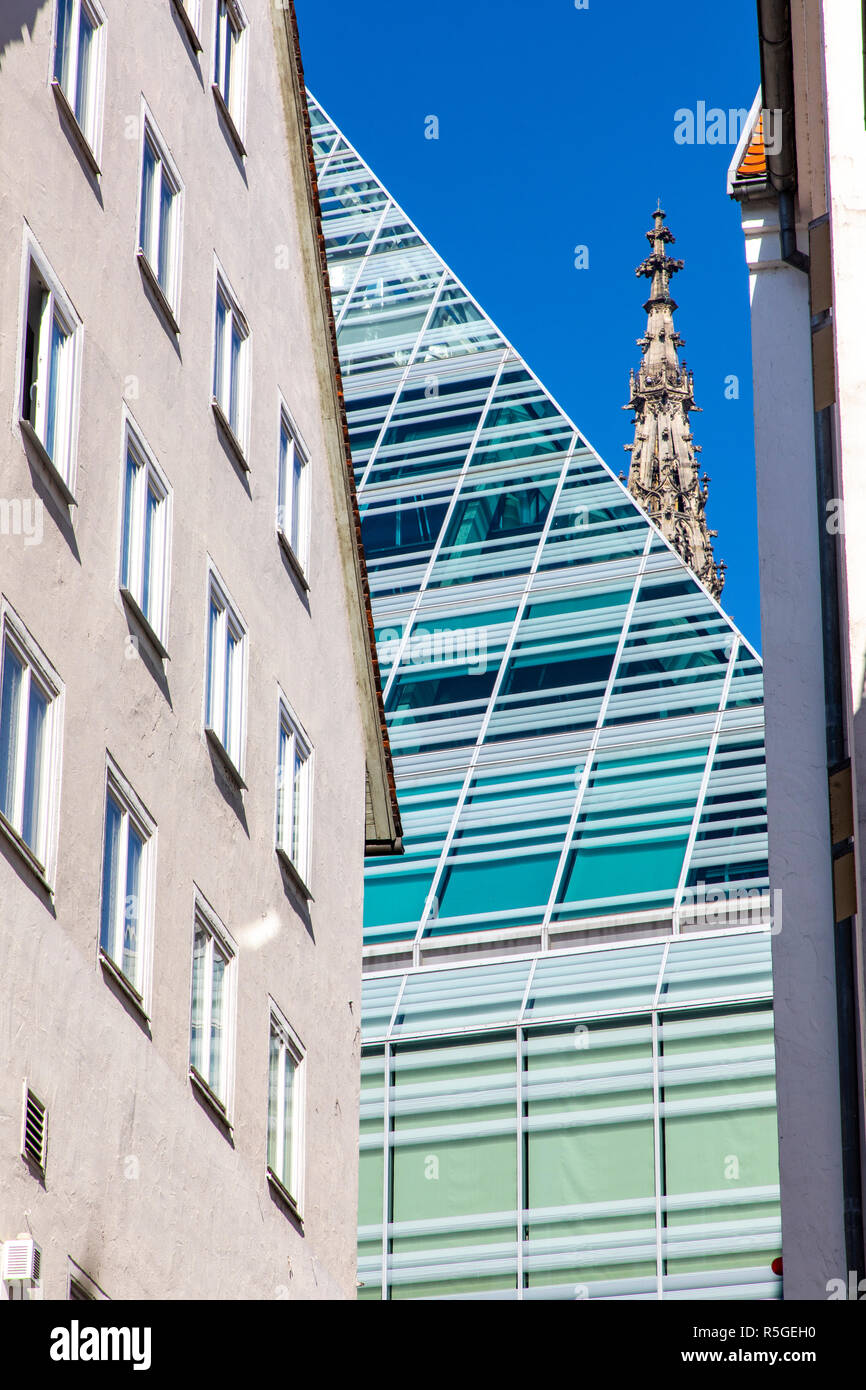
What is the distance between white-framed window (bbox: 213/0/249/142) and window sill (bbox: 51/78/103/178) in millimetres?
4214

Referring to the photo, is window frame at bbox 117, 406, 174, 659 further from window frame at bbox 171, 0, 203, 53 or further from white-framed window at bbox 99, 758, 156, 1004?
window frame at bbox 171, 0, 203, 53

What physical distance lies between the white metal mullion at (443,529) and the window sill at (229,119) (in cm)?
2220

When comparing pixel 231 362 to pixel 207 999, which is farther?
pixel 231 362

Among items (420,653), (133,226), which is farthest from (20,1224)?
(420,653)

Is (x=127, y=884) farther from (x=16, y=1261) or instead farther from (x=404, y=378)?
(x=404, y=378)

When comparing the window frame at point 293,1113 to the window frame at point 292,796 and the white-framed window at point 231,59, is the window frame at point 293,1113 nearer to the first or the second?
the window frame at point 292,796

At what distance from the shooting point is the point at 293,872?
20.4 m

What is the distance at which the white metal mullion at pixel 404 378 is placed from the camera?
51.0 m

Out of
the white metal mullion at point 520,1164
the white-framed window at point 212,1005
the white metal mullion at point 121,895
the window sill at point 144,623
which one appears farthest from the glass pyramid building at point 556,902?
the white metal mullion at point 121,895

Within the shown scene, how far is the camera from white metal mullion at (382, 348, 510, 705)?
44344 mm

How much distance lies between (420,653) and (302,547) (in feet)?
73.1

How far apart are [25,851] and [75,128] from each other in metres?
4.96

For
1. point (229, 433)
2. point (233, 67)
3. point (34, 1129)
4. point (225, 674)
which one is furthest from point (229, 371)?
point (34, 1129)
